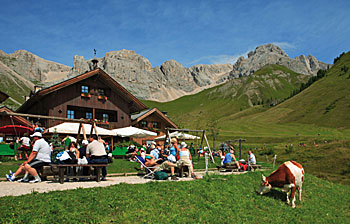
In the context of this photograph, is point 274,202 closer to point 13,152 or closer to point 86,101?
point 13,152

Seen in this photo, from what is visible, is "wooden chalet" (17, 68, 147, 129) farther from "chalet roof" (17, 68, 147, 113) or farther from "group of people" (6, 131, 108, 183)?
"group of people" (6, 131, 108, 183)

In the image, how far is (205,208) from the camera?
8.10 metres

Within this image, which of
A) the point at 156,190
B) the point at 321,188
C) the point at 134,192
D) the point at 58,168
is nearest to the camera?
the point at 134,192

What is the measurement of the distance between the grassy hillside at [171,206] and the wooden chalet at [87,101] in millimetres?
19722

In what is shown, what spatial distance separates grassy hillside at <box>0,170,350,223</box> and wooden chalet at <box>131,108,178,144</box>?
27.1 metres

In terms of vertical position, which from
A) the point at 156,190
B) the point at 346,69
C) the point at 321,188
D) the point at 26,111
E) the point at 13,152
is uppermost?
the point at 346,69

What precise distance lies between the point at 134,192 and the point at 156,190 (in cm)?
84

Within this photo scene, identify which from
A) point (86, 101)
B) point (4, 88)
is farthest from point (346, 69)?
point (4, 88)

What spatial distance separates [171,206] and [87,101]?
1048 inches

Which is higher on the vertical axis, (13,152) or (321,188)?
(13,152)

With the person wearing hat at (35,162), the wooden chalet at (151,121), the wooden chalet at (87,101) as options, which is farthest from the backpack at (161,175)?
the wooden chalet at (151,121)

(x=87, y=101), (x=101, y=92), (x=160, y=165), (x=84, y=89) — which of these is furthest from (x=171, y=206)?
(x=101, y=92)

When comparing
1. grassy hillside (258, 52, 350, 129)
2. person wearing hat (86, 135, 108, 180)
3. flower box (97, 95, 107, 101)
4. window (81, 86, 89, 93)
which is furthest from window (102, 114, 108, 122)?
grassy hillside (258, 52, 350, 129)

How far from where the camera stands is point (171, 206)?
7.73m
